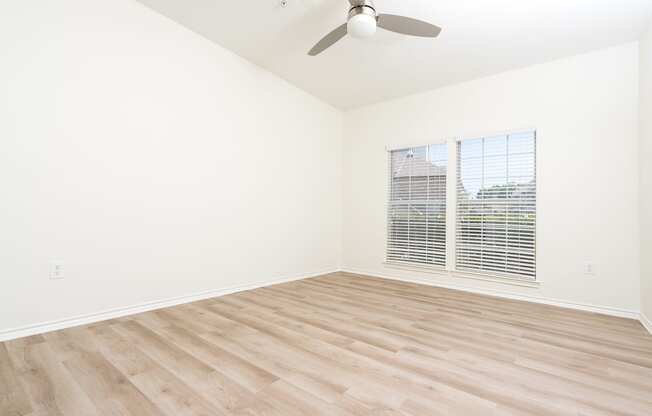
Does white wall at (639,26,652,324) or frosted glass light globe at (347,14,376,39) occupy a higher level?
frosted glass light globe at (347,14,376,39)

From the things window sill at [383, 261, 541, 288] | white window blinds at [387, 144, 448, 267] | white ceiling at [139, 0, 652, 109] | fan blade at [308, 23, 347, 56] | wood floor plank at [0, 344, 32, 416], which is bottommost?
wood floor plank at [0, 344, 32, 416]

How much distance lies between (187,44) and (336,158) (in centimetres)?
279

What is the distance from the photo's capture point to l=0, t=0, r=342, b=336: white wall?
2.34 metres

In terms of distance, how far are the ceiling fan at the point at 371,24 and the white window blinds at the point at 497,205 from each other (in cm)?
195

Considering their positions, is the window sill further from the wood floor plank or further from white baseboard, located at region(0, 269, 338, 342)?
the wood floor plank

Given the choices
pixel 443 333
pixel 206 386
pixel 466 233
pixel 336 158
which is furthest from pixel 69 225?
pixel 466 233

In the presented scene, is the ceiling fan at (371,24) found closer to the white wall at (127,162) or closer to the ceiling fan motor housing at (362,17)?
→ the ceiling fan motor housing at (362,17)

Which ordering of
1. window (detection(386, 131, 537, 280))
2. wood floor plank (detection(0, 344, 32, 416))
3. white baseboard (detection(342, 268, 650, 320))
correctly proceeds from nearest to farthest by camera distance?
wood floor plank (detection(0, 344, 32, 416))
white baseboard (detection(342, 268, 650, 320))
window (detection(386, 131, 537, 280))

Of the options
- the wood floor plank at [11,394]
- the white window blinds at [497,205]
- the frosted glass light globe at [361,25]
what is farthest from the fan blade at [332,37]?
the wood floor plank at [11,394]

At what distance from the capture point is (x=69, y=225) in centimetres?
254

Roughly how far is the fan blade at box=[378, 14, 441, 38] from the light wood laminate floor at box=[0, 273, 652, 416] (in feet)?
8.07

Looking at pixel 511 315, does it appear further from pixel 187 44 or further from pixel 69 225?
pixel 187 44

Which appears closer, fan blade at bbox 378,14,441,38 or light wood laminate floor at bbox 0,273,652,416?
light wood laminate floor at bbox 0,273,652,416

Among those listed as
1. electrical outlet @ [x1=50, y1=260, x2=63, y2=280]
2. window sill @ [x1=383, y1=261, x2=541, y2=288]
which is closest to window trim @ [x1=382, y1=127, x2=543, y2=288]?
window sill @ [x1=383, y1=261, x2=541, y2=288]
